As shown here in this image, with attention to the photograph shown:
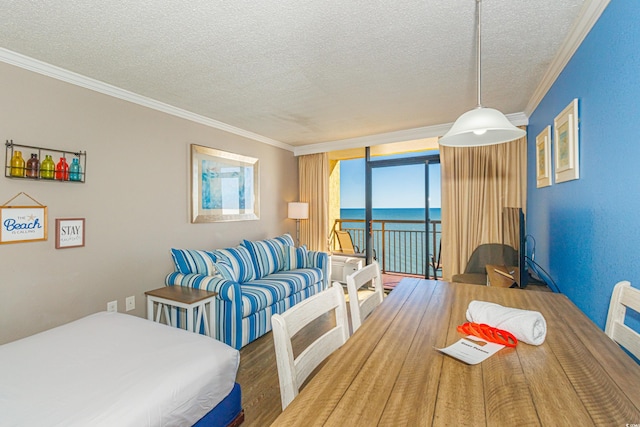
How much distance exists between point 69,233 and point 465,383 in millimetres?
2990

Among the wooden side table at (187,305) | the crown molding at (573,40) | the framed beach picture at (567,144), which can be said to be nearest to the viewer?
the crown molding at (573,40)

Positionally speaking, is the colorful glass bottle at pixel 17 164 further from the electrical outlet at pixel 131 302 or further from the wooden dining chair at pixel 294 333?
the wooden dining chair at pixel 294 333

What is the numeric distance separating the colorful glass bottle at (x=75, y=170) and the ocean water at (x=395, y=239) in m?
3.80

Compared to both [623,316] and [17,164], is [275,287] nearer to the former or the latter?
[17,164]

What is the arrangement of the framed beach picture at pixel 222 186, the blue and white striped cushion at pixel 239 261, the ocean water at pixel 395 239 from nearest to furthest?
1. the blue and white striped cushion at pixel 239 261
2. the framed beach picture at pixel 222 186
3. the ocean water at pixel 395 239

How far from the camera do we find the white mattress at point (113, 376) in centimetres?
114

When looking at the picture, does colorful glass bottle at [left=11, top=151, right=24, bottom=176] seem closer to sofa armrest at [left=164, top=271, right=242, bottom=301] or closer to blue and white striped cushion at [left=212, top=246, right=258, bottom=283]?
sofa armrest at [left=164, top=271, right=242, bottom=301]

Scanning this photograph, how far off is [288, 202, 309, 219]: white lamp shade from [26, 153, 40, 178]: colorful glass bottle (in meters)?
3.20

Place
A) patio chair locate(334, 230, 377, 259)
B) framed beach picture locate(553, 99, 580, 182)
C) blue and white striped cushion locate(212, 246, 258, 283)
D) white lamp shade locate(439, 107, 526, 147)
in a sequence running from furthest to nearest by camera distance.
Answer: patio chair locate(334, 230, 377, 259) < blue and white striped cushion locate(212, 246, 258, 283) < framed beach picture locate(553, 99, 580, 182) < white lamp shade locate(439, 107, 526, 147)

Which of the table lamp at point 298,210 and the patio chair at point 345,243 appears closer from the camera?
the table lamp at point 298,210

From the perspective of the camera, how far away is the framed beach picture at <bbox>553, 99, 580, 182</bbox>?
1923mm

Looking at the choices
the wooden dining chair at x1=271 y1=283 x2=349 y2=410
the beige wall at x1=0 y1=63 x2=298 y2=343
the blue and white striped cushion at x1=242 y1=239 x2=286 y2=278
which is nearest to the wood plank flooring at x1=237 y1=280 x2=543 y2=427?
the blue and white striped cushion at x1=242 y1=239 x2=286 y2=278

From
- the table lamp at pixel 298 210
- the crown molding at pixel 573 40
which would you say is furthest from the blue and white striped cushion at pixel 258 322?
the crown molding at pixel 573 40

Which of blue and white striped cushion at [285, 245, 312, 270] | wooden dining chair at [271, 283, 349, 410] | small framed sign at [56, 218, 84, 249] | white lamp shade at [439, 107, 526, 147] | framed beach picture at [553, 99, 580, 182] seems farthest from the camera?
blue and white striped cushion at [285, 245, 312, 270]
